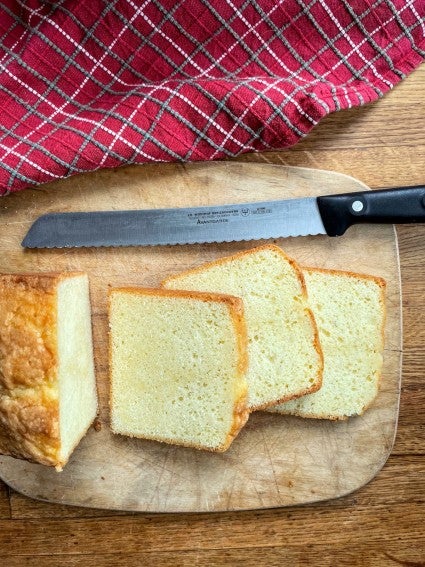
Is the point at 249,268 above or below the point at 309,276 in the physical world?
above

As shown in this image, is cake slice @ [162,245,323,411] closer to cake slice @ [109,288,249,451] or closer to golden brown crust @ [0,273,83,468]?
cake slice @ [109,288,249,451]

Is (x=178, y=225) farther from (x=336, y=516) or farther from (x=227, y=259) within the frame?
(x=336, y=516)

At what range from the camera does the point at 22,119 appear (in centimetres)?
285

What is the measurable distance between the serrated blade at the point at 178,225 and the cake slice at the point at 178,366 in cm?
28

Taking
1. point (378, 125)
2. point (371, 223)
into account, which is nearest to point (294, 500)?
point (371, 223)

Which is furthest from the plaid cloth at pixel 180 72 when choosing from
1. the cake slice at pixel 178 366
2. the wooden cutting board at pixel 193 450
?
the cake slice at pixel 178 366

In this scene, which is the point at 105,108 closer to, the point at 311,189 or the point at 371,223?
the point at 311,189

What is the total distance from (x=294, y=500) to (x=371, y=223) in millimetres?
1438

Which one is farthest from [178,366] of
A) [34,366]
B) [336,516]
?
[336,516]

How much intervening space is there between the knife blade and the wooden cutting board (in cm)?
9

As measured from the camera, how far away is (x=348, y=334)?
2.85 m

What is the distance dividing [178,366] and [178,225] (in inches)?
26.9

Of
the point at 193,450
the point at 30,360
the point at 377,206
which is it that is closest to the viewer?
the point at 30,360

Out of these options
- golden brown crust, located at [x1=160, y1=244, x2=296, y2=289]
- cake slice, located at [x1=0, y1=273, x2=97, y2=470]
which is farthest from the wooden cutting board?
cake slice, located at [x1=0, y1=273, x2=97, y2=470]
